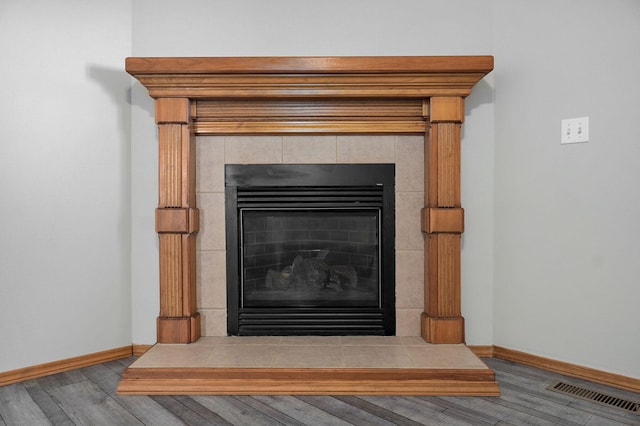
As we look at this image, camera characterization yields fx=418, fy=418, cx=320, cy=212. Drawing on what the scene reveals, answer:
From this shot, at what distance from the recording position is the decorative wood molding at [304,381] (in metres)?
1.81

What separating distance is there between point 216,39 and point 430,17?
3.84ft

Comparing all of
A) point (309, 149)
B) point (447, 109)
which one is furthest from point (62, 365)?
point (447, 109)

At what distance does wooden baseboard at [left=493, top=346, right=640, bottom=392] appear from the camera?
1860 mm

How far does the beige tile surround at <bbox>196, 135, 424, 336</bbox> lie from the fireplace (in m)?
0.05

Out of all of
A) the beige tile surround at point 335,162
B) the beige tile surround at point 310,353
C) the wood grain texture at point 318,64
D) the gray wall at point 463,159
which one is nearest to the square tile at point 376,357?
the beige tile surround at point 310,353

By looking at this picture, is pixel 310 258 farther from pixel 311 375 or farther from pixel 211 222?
pixel 311 375

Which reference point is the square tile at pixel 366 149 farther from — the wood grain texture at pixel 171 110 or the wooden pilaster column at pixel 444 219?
the wood grain texture at pixel 171 110

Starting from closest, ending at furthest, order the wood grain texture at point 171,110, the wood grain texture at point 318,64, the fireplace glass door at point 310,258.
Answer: the wood grain texture at point 318,64 → the wood grain texture at point 171,110 → the fireplace glass door at point 310,258

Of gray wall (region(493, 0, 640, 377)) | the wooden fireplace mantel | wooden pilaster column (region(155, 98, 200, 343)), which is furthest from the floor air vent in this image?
wooden pilaster column (region(155, 98, 200, 343))

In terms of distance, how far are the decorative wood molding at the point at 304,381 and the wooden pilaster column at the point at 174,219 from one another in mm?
349

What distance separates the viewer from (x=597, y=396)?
5.87ft

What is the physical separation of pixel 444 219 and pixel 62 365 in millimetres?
2070

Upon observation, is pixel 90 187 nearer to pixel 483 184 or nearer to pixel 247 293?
pixel 247 293

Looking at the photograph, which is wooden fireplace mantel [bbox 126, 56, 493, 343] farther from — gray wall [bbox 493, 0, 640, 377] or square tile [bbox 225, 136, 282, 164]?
gray wall [bbox 493, 0, 640, 377]
